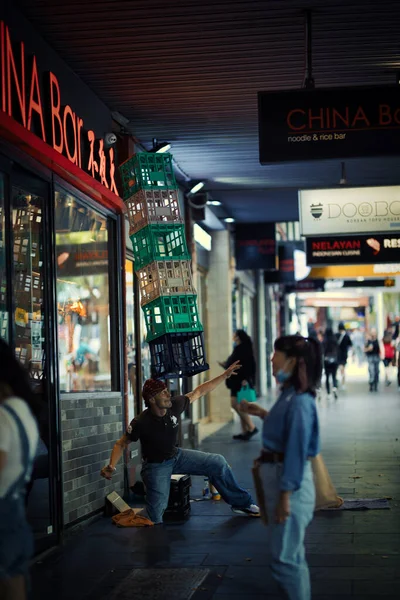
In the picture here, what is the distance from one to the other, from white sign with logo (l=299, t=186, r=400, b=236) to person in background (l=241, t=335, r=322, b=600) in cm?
939

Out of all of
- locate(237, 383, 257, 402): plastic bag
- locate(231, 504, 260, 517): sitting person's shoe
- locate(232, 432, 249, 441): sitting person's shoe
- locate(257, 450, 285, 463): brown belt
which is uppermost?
locate(257, 450, 285, 463): brown belt

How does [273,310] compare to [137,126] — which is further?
[273,310]

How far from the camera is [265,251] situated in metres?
21.4

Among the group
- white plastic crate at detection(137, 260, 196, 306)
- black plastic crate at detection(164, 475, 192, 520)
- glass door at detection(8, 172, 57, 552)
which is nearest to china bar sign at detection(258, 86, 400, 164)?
white plastic crate at detection(137, 260, 196, 306)

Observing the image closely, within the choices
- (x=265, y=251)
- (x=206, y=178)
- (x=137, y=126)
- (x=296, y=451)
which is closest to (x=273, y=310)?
(x=265, y=251)

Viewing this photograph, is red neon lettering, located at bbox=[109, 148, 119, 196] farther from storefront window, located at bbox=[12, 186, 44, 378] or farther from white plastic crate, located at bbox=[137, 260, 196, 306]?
storefront window, located at bbox=[12, 186, 44, 378]

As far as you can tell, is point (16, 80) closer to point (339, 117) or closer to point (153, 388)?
point (339, 117)

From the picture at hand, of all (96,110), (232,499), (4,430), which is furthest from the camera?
(96,110)

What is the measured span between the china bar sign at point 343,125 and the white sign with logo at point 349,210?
6260 mm

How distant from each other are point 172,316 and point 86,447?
1.73 m

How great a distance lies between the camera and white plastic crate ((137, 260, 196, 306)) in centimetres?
866

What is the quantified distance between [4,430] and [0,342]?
0.51 m

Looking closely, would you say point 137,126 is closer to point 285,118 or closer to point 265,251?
point 285,118

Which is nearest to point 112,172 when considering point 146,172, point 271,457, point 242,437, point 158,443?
point 146,172
